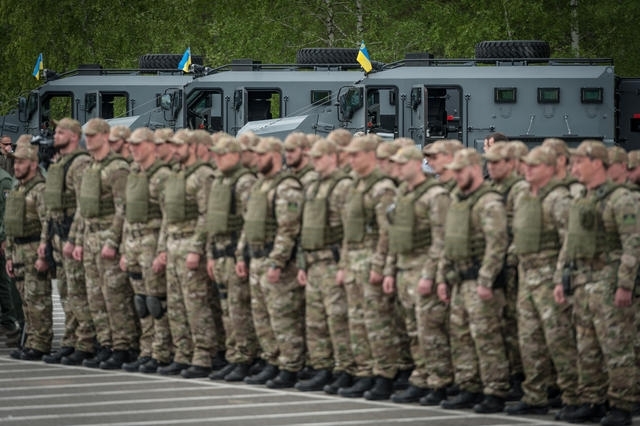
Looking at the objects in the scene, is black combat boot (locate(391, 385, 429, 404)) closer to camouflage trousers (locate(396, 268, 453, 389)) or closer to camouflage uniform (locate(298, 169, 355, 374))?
camouflage trousers (locate(396, 268, 453, 389))

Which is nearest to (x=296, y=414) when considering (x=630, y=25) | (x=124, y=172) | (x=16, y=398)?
(x=16, y=398)

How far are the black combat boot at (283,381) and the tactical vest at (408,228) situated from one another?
4.66 ft

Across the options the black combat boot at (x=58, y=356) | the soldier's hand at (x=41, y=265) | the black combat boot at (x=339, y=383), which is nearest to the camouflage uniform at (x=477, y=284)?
the black combat boot at (x=339, y=383)

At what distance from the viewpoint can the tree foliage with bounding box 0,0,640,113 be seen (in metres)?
33.0

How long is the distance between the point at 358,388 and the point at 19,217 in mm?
3756

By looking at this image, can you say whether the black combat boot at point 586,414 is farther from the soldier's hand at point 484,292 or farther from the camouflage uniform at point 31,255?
the camouflage uniform at point 31,255

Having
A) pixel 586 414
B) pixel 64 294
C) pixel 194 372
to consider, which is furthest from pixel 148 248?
pixel 586 414

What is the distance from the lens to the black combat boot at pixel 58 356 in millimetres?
14227

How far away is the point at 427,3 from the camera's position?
35281 millimetres

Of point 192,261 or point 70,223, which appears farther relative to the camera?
point 70,223

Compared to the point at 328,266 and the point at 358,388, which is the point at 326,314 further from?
the point at 358,388

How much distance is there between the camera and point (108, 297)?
1386cm

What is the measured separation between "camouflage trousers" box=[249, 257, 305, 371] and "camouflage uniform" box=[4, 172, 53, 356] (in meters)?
2.36

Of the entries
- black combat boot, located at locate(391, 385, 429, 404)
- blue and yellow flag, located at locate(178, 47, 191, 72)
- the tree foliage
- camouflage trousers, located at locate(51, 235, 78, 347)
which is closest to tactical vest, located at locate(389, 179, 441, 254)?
black combat boot, located at locate(391, 385, 429, 404)
